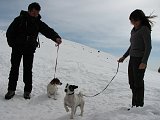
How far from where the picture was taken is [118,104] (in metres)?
8.76

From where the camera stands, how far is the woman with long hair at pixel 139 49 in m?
6.56

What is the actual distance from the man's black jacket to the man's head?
0.31 feet

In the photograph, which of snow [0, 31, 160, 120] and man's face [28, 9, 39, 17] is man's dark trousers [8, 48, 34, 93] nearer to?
snow [0, 31, 160, 120]

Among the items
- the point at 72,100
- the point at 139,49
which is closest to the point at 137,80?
the point at 139,49

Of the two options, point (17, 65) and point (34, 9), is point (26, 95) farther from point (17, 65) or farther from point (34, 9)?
point (34, 9)

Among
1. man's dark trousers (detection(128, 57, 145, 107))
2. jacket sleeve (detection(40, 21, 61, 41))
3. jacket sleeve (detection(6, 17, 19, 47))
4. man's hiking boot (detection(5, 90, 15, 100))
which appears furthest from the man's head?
man's dark trousers (detection(128, 57, 145, 107))

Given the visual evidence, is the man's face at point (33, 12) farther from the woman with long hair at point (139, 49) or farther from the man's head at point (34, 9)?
the woman with long hair at point (139, 49)

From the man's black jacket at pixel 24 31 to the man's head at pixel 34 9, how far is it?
0.31 ft

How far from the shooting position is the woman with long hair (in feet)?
21.5

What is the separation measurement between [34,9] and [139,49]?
2874 mm

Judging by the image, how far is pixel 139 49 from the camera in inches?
268

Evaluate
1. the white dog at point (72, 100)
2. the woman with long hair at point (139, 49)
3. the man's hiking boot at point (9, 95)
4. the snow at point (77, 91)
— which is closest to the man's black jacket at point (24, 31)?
the man's hiking boot at point (9, 95)

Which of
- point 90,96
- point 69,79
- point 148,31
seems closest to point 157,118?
point 148,31

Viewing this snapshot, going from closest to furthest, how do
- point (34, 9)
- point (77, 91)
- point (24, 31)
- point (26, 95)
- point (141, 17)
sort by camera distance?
point (141, 17) < point (34, 9) < point (24, 31) < point (26, 95) < point (77, 91)
